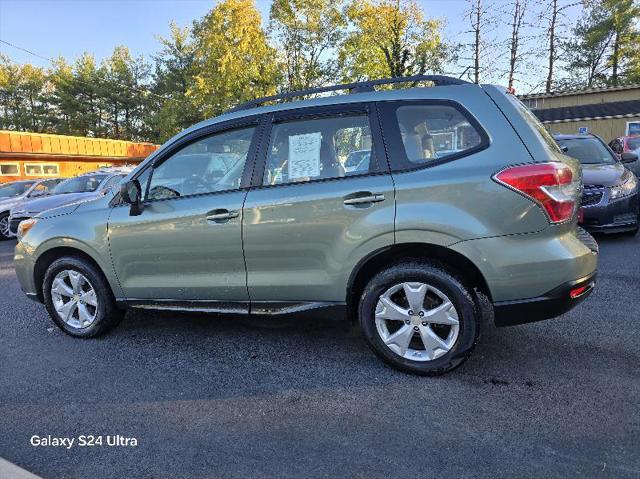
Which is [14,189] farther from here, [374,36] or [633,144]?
[374,36]

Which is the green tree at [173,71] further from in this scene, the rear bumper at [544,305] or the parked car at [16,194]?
the rear bumper at [544,305]

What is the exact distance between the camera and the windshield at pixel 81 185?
10.4m

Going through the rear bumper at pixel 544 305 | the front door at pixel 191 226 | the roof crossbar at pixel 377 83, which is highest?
the roof crossbar at pixel 377 83

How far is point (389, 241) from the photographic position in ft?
9.48

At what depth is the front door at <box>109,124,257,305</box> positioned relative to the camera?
330 centimetres

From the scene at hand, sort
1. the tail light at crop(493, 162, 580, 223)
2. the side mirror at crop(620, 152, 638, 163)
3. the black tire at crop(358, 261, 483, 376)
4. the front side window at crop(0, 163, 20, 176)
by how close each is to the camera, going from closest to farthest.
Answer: the tail light at crop(493, 162, 580, 223)
the black tire at crop(358, 261, 483, 376)
the side mirror at crop(620, 152, 638, 163)
the front side window at crop(0, 163, 20, 176)

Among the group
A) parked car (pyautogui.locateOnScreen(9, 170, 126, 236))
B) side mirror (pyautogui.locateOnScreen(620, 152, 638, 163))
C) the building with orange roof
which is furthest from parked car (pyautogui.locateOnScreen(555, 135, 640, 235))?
the building with orange roof

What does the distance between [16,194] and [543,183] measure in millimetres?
13520

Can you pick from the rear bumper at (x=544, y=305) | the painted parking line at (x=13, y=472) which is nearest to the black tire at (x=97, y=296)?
the painted parking line at (x=13, y=472)

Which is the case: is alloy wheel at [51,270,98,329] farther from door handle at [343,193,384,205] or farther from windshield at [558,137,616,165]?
windshield at [558,137,616,165]

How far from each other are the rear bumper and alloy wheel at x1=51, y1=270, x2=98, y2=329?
322 centimetres

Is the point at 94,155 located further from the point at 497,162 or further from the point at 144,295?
the point at 497,162

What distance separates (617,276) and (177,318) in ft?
15.9

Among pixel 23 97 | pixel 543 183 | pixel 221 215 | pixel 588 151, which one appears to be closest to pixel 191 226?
pixel 221 215
